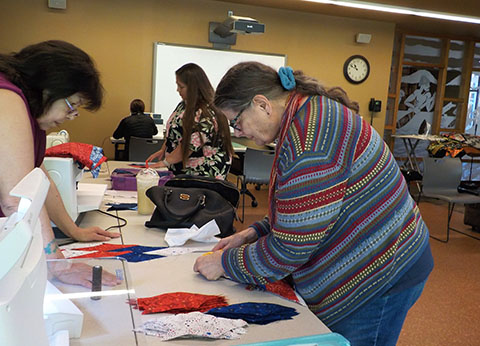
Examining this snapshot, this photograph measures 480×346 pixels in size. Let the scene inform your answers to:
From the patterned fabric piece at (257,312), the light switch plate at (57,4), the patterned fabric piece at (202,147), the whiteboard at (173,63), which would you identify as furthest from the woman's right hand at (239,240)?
the light switch plate at (57,4)

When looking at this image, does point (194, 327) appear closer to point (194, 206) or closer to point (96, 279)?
point (96, 279)

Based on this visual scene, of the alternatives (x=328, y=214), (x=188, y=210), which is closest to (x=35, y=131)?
(x=188, y=210)

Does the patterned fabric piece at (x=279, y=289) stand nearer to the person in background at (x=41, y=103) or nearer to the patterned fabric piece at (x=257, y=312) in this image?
the patterned fabric piece at (x=257, y=312)

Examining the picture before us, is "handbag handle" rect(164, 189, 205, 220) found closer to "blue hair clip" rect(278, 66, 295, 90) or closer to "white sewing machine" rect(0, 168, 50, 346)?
"blue hair clip" rect(278, 66, 295, 90)

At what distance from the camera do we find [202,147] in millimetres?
2785

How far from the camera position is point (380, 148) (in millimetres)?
1183

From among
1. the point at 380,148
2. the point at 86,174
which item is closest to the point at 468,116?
the point at 86,174

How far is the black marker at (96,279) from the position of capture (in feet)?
3.03

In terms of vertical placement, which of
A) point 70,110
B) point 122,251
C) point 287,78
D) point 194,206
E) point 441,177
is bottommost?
point 441,177

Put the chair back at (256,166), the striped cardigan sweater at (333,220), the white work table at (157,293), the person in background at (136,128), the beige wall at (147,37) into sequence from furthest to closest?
the beige wall at (147,37) < the person in background at (136,128) < the chair back at (256,166) < the striped cardigan sweater at (333,220) < the white work table at (157,293)

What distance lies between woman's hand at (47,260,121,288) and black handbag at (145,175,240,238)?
0.76 meters

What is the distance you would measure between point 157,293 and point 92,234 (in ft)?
1.82

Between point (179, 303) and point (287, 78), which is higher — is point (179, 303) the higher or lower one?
the lower one

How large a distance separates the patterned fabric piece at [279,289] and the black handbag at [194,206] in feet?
1.63
